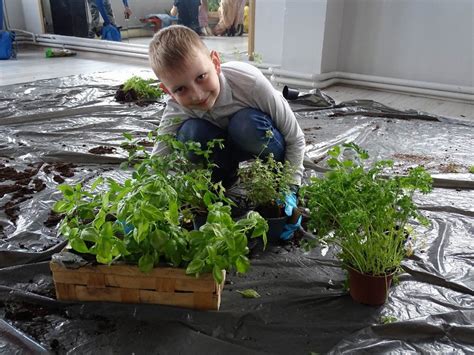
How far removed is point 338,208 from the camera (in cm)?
116

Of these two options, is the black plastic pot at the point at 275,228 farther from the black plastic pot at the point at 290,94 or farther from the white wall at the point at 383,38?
the white wall at the point at 383,38

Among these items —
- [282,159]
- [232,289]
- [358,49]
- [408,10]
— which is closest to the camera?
[232,289]

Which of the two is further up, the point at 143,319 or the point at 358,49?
the point at 358,49

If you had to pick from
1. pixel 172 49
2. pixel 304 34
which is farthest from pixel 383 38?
pixel 172 49

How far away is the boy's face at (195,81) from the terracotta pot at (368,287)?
0.73 meters

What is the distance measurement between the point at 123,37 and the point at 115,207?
20.3 feet

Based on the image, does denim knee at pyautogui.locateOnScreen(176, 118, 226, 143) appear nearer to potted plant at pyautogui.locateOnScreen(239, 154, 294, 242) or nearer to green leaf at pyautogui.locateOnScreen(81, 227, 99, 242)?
potted plant at pyautogui.locateOnScreen(239, 154, 294, 242)

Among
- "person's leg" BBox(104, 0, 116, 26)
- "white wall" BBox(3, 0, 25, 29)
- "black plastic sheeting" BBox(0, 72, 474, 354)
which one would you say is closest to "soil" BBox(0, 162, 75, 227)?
"black plastic sheeting" BBox(0, 72, 474, 354)

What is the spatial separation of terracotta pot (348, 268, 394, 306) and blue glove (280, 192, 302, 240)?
0.35 metres

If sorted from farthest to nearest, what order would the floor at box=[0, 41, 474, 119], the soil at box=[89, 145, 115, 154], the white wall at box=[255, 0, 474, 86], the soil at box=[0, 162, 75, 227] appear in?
the white wall at box=[255, 0, 474, 86]
the floor at box=[0, 41, 474, 119]
the soil at box=[89, 145, 115, 154]
the soil at box=[0, 162, 75, 227]

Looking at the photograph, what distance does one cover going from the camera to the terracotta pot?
121cm

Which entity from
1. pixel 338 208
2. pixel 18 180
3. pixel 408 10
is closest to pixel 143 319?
pixel 338 208

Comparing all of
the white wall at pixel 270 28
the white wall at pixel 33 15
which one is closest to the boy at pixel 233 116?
the white wall at pixel 270 28

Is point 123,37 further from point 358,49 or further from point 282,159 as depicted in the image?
point 282,159
